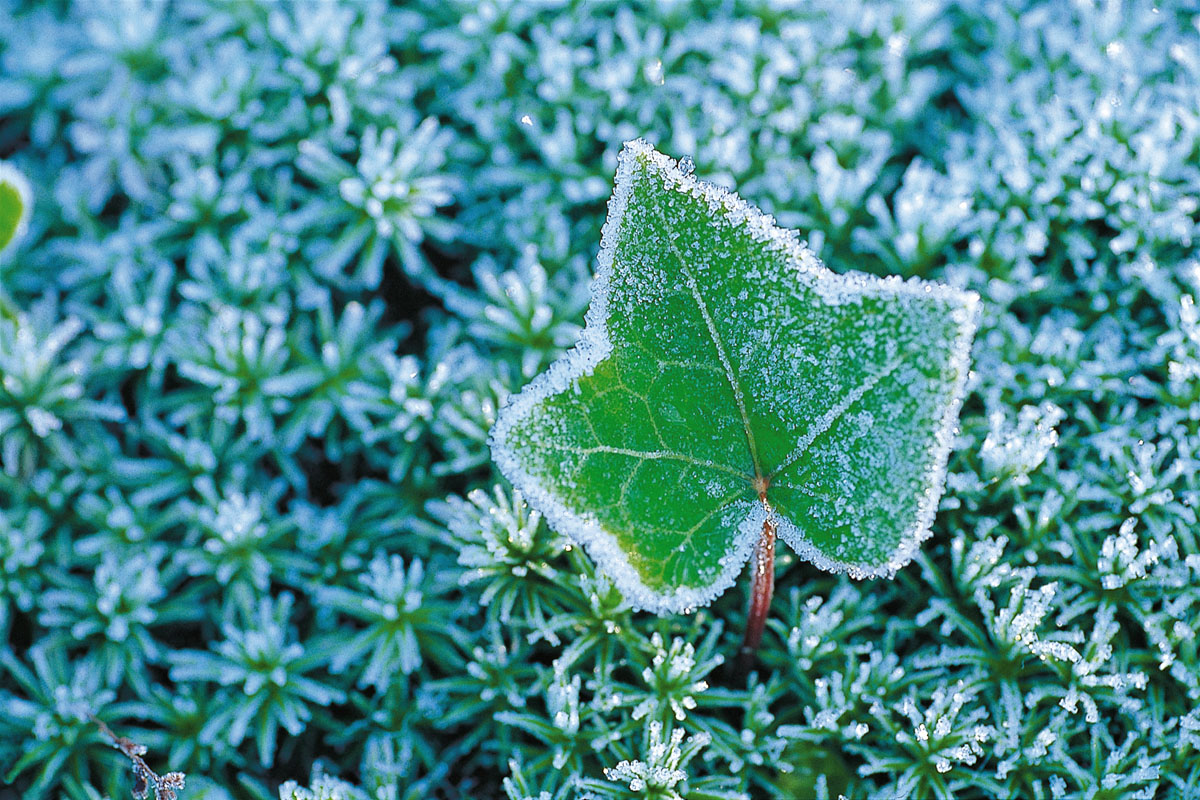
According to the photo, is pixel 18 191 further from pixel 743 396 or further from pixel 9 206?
pixel 743 396

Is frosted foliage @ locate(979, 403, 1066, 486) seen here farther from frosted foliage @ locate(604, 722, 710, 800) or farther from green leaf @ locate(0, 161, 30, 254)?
green leaf @ locate(0, 161, 30, 254)

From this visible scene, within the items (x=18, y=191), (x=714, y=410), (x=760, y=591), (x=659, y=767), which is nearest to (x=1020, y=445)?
(x=760, y=591)

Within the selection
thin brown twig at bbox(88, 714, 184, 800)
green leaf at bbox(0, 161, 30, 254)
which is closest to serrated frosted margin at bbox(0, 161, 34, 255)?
green leaf at bbox(0, 161, 30, 254)

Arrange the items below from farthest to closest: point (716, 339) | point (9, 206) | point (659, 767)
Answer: point (9, 206) < point (659, 767) < point (716, 339)

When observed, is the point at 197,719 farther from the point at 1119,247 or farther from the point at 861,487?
the point at 1119,247

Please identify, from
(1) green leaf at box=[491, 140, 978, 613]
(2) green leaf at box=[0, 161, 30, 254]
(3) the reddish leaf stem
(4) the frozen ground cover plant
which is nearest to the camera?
(1) green leaf at box=[491, 140, 978, 613]

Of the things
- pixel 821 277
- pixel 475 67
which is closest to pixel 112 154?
pixel 475 67

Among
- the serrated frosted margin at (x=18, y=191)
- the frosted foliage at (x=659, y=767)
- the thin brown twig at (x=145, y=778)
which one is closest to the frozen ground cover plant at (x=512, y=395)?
the frosted foliage at (x=659, y=767)
